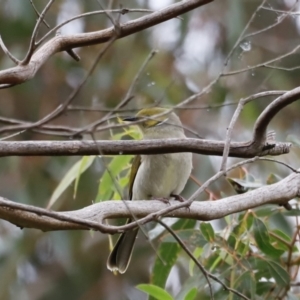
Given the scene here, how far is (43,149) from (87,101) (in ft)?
12.7

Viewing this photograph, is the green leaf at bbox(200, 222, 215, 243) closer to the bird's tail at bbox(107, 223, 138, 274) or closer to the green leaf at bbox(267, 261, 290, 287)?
the green leaf at bbox(267, 261, 290, 287)

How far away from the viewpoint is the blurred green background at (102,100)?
16.8ft

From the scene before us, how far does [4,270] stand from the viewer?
515 centimetres

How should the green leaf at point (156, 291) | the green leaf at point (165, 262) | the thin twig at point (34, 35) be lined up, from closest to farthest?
the thin twig at point (34, 35)
the green leaf at point (156, 291)
the green leaf at point (165, 262)

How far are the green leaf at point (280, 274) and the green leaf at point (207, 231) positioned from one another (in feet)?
0.95

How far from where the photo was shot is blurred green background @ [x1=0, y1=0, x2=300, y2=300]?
513cm

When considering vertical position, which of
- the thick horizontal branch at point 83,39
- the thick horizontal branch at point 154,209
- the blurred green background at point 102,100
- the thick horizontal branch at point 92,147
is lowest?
the blurred green background at point 102,100

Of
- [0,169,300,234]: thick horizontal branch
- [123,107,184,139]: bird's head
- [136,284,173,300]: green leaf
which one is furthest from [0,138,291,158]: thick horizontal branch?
[123,107,184,139]: bird's head

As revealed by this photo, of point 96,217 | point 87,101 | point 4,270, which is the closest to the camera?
point 96,217

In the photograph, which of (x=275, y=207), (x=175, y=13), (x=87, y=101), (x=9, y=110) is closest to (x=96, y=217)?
(x=175, y=13)

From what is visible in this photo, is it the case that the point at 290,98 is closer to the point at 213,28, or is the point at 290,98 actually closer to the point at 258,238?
the point at 258,238

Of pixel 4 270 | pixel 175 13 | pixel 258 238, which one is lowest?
pixel 4 270

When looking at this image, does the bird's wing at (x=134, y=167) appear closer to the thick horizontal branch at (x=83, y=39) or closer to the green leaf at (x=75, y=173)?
the green leaf at (x=75, y=173)

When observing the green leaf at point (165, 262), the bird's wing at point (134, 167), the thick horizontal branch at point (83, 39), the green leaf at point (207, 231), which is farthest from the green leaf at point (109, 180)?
the thick horizontal branch at point (83, 39)
